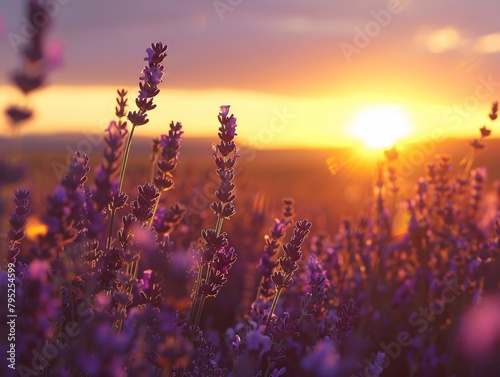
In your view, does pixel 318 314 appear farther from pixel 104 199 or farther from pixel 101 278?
pixel 104 199

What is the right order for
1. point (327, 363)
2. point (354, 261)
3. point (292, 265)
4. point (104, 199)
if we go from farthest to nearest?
point (354, 261)
point (292, 265)
point (104, 199)
point (327, 363)

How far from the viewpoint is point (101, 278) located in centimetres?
226

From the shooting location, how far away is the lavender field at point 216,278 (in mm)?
→ 1627

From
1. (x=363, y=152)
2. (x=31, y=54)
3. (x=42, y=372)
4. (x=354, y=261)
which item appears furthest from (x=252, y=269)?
(x=31, y=54)

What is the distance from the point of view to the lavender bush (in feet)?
Answer: 5.46

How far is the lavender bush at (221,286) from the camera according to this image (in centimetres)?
166

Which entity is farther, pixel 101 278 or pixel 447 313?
pixel 447 313

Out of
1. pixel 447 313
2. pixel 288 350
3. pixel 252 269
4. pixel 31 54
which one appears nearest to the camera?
pixel 31 54

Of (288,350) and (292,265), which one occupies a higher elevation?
(292,265)

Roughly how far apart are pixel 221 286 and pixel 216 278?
99 mm

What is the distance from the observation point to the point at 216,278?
2.46 meters

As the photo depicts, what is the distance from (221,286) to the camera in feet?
8.36

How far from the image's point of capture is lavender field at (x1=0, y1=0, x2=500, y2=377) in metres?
1.63

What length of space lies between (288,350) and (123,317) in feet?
5.61
